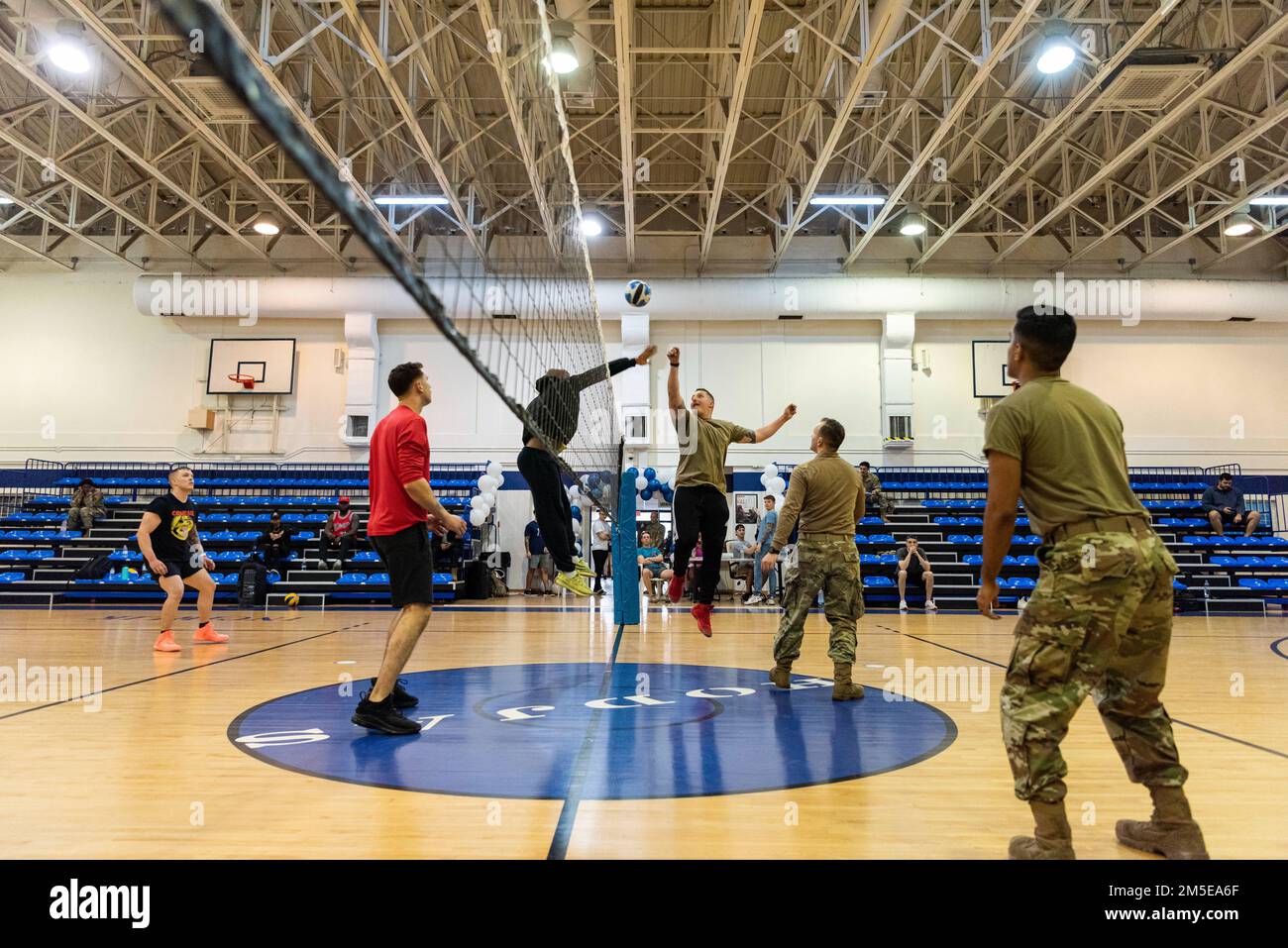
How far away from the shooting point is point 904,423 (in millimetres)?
19438

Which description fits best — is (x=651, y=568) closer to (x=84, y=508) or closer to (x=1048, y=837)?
(x=1048, y=837)

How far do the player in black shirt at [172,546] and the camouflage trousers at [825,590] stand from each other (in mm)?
5566

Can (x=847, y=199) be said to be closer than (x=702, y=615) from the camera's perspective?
No

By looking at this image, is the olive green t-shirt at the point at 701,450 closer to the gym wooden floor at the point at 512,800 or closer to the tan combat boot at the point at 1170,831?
the gym wooden floor at the point at 512,800

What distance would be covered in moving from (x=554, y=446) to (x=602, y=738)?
6.36ft

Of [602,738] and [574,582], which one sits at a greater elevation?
[574,582]

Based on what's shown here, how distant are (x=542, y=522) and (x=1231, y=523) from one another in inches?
687

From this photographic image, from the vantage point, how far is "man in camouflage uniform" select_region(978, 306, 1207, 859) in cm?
225

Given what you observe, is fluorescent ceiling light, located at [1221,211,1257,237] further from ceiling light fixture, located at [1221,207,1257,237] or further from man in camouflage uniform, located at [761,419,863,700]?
man in camouflage uniform, located at [761,419,863,700]

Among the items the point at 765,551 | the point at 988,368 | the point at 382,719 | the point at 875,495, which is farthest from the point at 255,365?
the point at 988,368

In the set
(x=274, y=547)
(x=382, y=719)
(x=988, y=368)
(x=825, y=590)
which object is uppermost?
(x=988, y=368)

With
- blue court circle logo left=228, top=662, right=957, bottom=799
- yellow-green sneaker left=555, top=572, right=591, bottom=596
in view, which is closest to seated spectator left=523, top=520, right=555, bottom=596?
yellow-green sneaker left=555, top=572, right=591, bottom=596

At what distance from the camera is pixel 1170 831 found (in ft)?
7.64

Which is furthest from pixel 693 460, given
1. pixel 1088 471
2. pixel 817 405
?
pixel 817 405
